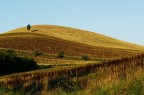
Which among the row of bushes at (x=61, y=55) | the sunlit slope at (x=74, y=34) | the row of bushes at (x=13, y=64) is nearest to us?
the row of bushes at (x=13, y=64)

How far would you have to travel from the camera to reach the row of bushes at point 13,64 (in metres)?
63.1

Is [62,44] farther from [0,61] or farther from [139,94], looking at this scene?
[139,94]

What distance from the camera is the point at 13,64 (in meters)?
65.4

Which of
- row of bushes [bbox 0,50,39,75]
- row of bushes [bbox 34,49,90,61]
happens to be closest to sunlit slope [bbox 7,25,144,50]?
row of bushes [bbox 34,49,90,61]

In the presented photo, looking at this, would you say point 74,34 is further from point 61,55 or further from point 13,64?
point 13,64

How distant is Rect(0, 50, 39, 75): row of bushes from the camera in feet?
207

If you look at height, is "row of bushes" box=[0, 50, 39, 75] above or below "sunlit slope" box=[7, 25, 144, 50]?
below

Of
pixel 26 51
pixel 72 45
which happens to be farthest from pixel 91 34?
pixel 26 51

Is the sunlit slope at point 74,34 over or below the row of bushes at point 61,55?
over

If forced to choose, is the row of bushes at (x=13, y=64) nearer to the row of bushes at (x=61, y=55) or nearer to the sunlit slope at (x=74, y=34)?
the row of bushes at (x=61, y=55)

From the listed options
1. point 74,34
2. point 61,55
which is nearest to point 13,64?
point 61,55

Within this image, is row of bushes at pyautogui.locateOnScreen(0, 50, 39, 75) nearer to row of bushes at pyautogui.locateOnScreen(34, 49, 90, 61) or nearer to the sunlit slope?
row of bushes at pyautogui.locateOnScreen(34, 49, 90, 61)

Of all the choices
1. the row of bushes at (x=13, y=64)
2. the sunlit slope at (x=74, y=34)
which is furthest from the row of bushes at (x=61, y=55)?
the sunlit slope at (x=74, y=34)

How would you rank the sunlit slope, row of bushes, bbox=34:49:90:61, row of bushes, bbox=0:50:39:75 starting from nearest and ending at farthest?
row of bushes, bbox=0:50:39:75
row of bushes, bbox=34:49:90:61
the sunlit slope
